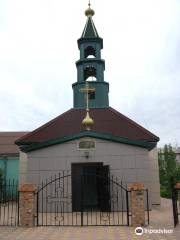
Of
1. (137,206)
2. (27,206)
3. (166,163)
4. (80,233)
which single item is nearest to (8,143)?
(27,206)

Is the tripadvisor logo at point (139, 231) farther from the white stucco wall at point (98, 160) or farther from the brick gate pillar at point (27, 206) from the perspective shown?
the white stucco wall at point (98, 160)

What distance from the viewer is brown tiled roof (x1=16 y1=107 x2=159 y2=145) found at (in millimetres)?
18750

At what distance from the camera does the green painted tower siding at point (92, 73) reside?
22.6m

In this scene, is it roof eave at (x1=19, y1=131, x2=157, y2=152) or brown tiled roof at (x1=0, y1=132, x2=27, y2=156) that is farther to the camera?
brown tiled roof at (x1=0, y1=132, x2=27, y2=156)

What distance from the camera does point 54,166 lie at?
611 inches

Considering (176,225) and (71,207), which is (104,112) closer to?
(71,207)

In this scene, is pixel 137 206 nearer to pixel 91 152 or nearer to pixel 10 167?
pixel 91 152

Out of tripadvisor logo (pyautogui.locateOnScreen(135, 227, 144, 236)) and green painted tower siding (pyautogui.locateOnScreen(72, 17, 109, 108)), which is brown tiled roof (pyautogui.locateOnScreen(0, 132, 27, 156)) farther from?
tripadvisor logo (pyautogui.locateOnScreen(135, 227, 144, 236))

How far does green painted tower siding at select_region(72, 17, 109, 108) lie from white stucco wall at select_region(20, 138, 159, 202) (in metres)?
7.10

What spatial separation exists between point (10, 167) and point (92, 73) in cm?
917

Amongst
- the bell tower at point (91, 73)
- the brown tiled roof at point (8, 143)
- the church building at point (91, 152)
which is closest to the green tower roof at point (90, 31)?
the bell tower at point (91, 73)

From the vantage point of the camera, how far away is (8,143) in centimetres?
2784

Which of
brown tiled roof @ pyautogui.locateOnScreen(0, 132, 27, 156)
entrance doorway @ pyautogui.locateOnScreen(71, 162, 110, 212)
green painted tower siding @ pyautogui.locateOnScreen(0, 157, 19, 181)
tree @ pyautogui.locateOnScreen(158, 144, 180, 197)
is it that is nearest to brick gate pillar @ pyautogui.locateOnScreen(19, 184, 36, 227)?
entrance doorway @ pyautogui.locateOnScreen(71, 162, 110, 212)

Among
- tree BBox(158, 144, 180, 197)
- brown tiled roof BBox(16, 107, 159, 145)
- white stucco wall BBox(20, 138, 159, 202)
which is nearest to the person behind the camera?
white stucco wall BBox(20, 138, 159, 202)
